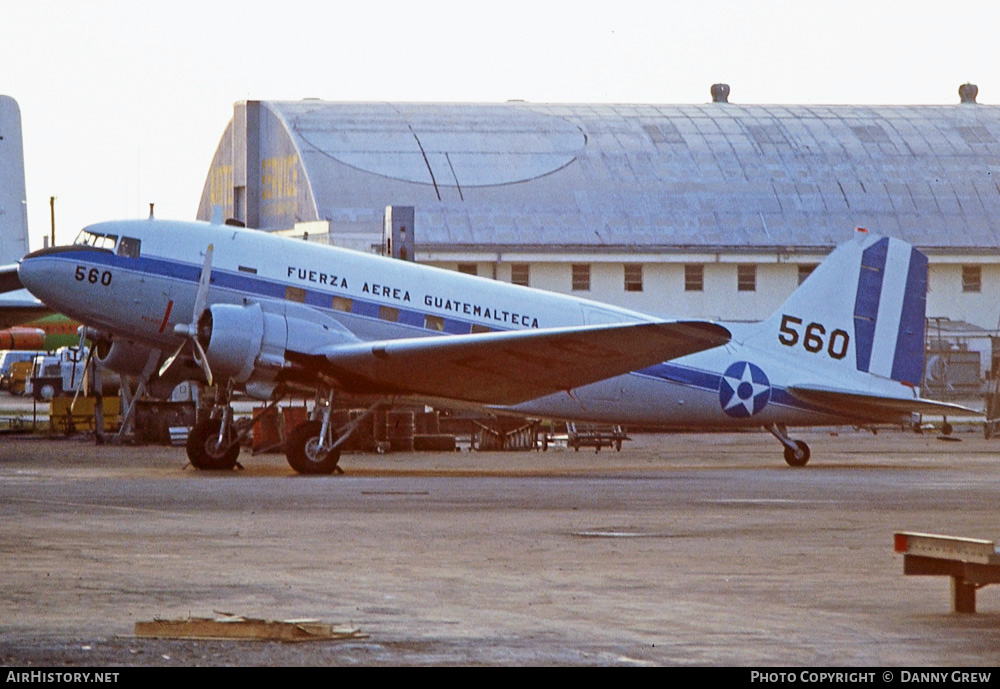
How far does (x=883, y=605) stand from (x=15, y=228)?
44942 millimetres

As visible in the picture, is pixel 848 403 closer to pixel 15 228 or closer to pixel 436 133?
pixel 15 228

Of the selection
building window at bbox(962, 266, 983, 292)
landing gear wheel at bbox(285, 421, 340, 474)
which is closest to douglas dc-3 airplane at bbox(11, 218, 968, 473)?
landing gear wheel at bbox(285, 421, 340, 474)

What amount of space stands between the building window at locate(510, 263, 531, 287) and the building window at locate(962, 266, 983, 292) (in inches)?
703

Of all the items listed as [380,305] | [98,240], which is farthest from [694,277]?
[98,240]

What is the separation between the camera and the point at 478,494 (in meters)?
23.5

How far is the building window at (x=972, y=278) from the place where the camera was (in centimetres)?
6412

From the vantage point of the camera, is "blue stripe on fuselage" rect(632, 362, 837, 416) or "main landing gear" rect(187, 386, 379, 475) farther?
"blue stripe on fuselage" rect(632, 362, 837, 416)

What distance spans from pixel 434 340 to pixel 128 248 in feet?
18.7

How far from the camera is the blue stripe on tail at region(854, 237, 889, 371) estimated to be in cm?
3222

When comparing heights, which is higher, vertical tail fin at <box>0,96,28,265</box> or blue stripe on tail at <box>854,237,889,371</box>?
vertical tail fin at <box>0,96,28,265</box>

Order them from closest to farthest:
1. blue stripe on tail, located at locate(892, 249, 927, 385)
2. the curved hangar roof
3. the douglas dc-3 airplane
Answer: the douglas dc-3 airplane
blue stripe on tail, located at locate(892, 249, 927, 385)
the curved hangar roof

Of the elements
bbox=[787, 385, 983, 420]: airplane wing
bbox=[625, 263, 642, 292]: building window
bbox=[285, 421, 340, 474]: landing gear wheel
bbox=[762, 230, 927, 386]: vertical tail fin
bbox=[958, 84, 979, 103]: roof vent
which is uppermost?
bbox=[958, 84, 979, 103]: roof vent

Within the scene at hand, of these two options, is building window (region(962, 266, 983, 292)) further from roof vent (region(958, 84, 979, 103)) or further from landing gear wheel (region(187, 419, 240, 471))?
landing gear wheel (region(187, 419, 240, 471))

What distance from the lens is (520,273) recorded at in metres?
61.6
